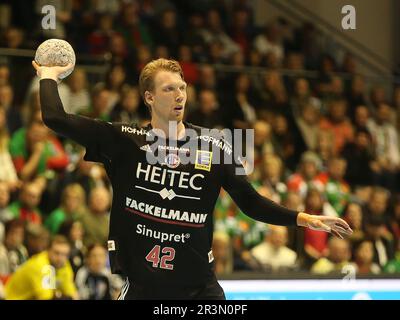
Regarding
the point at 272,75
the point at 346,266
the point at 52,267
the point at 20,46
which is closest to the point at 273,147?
the point at 272,75

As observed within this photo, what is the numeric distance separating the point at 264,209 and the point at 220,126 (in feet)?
22.6

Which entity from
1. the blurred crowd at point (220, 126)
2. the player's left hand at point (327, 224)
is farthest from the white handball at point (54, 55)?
the blurred crowd at point (220, 126)

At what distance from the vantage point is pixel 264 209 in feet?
17.5

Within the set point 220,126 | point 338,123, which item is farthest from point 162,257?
point 338,123

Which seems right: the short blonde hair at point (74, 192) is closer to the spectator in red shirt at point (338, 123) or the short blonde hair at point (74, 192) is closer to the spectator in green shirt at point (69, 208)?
the spectator in green shirt at point (69, 208)

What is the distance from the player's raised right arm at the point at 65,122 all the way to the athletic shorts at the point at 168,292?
779 millimetres

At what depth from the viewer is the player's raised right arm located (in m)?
5.01

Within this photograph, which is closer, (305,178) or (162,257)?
(162,257)

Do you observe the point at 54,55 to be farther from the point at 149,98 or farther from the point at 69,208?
the point at 69,208

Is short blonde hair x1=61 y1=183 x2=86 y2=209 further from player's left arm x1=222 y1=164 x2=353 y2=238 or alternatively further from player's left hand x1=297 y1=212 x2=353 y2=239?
player's left hand x1=297 y1=212 x2=353 y2=239

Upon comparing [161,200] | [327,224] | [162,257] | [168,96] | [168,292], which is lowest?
[168,292]

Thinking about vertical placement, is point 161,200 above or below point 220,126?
below

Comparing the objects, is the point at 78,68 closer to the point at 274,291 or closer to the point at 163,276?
the point at 274,291

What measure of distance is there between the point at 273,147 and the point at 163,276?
297 inches
